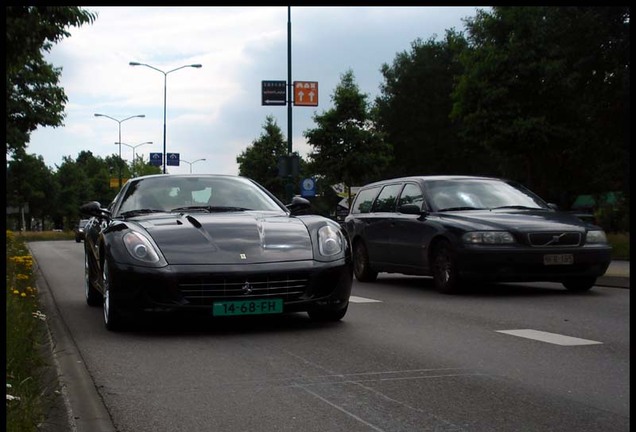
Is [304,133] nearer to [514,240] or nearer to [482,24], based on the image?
[482,24]

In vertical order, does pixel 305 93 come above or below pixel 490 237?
above

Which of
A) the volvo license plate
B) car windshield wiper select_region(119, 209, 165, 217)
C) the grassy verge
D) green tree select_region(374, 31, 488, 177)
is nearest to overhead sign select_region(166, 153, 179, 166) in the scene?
green tree select_region(374, 31, 488, 177)

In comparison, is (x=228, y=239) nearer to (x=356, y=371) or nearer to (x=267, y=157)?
(x=356, y=371)

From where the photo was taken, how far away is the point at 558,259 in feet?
34.3

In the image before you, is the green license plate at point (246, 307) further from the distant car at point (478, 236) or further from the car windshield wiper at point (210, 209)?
the distant car at point (478, 236)

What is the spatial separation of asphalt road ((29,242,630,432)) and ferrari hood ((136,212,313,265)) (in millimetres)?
635

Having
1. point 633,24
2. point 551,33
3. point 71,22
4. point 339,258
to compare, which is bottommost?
point 339,258

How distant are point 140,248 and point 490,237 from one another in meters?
4.76

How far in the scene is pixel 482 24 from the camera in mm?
33938

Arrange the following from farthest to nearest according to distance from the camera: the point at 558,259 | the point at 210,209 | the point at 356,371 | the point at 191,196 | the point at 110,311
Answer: the point at 558,259 → the point at 191,196 → the point at 210,209 → the point at 110,311 → the point at 356,371

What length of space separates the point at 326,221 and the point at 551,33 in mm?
25550

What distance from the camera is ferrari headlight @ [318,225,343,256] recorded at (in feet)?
24.5

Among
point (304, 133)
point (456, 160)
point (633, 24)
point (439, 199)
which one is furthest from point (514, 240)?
point (456, 160)

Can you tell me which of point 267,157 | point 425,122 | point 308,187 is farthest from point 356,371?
point 267,157
